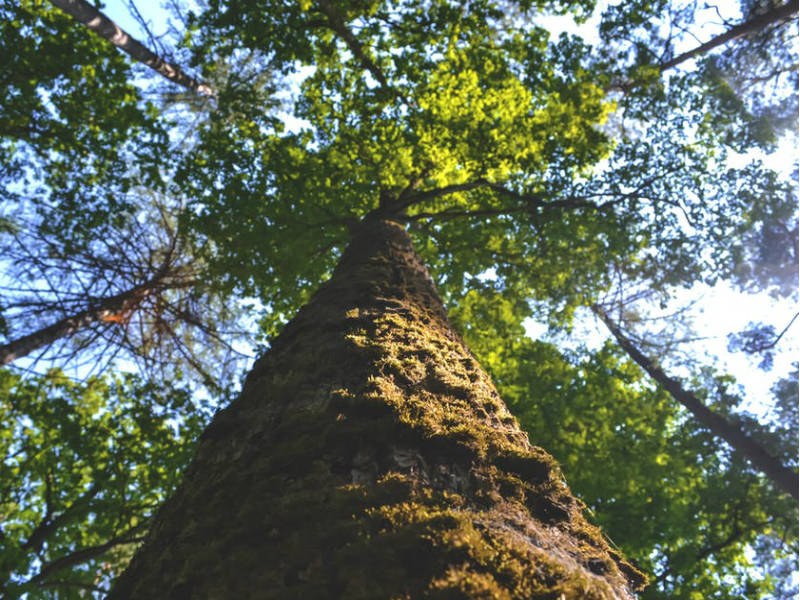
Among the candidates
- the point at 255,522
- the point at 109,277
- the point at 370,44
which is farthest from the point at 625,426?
the point at 109,277

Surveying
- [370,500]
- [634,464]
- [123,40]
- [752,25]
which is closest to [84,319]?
[123,40]

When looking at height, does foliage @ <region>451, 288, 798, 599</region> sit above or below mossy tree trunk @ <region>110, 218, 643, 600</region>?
above

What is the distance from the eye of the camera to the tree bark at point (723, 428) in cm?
1019

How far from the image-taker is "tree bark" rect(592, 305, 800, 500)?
33.4ft

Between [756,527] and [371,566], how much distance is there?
12.6 meters

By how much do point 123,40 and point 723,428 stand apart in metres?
16.4

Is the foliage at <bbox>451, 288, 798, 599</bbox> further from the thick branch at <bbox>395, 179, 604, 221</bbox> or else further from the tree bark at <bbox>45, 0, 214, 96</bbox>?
the tree bark at <bbox>45, 0, 214, 96</bbox>

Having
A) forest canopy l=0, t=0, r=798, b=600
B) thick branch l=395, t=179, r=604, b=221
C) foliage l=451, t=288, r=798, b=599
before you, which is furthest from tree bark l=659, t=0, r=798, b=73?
foliage l=451, t=288, r=798, b=599

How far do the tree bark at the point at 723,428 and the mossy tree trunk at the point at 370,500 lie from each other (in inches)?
453

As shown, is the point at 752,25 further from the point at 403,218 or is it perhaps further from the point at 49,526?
the point at 49,526

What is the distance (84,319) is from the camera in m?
9.60

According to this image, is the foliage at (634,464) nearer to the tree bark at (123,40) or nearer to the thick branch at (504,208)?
the thick branch at (504,208)

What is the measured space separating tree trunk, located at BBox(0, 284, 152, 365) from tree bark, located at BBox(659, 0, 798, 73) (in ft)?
41.0

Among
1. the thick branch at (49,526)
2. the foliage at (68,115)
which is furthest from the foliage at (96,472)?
the foliage at (68,115)
